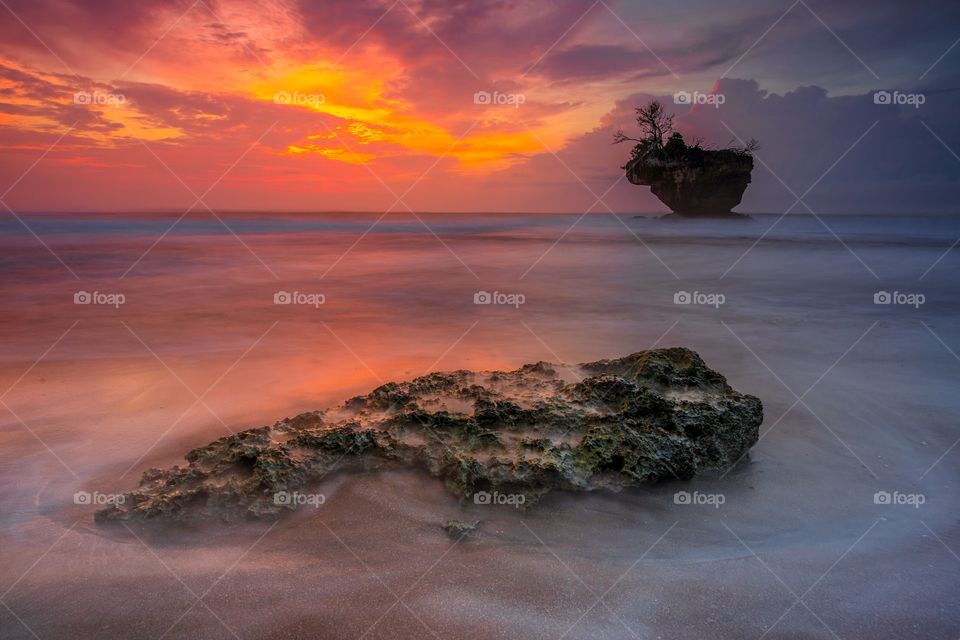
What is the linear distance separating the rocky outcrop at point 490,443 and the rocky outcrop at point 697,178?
19.5 metres

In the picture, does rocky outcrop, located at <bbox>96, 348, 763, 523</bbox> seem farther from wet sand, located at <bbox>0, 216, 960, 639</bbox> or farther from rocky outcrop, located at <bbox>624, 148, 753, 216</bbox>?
rocky outcrop, located at <bbox>624, 148, 753, 216</bbox>

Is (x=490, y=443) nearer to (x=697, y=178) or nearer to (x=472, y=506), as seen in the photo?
(x=472, y=506)

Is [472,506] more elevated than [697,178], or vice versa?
[697,178]

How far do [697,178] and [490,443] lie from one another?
21.9 metres

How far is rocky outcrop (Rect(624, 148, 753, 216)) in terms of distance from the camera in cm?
2164

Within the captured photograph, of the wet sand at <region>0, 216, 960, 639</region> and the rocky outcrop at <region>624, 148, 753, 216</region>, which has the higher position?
the rocky outcrop at <region>624, 148, 753, 216</region>

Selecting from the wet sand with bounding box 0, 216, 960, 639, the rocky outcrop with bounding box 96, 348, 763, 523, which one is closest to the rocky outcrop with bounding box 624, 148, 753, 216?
the wet sand with bounding box 0, 216, 960, 639

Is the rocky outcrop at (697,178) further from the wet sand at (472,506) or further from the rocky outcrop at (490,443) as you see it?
the rocky outcrop at (490,443)

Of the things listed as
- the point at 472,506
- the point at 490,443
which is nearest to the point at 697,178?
the point at 490,443

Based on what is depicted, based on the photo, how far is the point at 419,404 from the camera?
4.25 meters

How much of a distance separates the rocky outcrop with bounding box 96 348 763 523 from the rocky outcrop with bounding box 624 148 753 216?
64.1 feet

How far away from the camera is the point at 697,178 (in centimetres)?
2250

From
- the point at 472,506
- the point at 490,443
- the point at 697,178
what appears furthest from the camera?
the point at 697,178

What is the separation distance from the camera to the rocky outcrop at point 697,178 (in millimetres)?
21641
